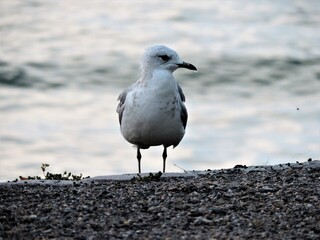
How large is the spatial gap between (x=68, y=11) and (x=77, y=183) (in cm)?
1963

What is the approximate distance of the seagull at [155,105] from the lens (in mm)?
9914

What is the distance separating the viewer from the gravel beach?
→ 6965 millimetres

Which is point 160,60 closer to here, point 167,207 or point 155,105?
point 155,105

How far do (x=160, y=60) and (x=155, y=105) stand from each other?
1.83 feet

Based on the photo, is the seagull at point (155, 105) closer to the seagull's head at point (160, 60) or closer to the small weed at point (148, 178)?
the seagull's head at point (160, 60)

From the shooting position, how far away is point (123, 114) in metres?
10.3

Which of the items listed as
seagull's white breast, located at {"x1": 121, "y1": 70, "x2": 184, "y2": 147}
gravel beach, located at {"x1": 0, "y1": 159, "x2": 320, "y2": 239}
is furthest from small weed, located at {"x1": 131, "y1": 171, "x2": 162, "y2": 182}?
seagull's white breast, located at {"x1": 121, "y1": 70, "x2": 184, "y2": 147}

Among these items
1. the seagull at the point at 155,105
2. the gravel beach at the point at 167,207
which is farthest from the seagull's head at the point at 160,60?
the gravel beach at the point at 167,207

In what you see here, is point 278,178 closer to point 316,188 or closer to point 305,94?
point 316,188

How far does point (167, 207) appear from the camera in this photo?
7520 millimetres

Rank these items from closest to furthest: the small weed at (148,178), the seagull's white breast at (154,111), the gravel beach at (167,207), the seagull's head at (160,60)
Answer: the gravel beach at (167,207) → the small weed at (148,178) → the seagull's white breast at (154,111) → the seagull's head at (160,60)

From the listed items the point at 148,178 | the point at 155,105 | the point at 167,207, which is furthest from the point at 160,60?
the point at 167,207

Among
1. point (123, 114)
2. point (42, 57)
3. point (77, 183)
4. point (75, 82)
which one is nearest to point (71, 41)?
point (42, 57)

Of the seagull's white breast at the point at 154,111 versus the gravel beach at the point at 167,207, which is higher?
the seagull's white breast at the point at 154,111
